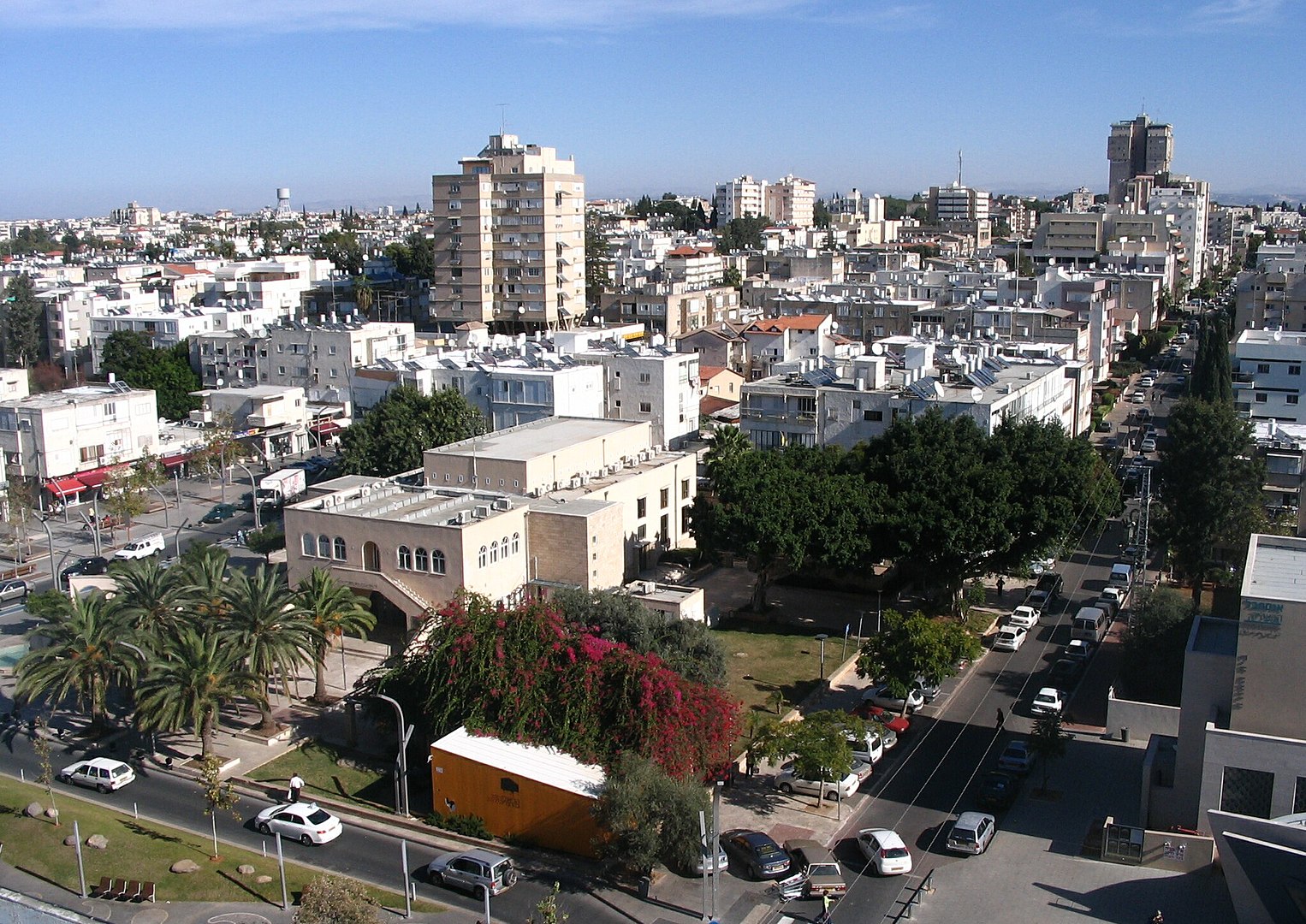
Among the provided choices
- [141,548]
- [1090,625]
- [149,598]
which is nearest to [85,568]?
[141,548]

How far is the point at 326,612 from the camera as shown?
95.4 feet

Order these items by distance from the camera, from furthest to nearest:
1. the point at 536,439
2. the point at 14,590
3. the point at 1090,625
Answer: the point at 536,439 < the point at 14,590 < the point at 1090,625

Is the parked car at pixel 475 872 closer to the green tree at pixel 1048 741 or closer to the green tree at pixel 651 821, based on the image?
the green tree at pixel 651 821

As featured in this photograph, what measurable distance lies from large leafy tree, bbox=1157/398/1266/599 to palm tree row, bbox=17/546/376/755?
25.5m

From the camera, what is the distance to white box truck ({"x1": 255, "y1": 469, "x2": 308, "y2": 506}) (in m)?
50.8

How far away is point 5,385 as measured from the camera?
191 feet

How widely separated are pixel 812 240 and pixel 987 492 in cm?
11528

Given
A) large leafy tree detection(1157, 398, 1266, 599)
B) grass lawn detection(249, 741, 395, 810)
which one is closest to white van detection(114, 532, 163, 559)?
grass lawn detection(249, 741, 395, 810)

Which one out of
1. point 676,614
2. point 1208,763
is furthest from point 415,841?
point 1208,763

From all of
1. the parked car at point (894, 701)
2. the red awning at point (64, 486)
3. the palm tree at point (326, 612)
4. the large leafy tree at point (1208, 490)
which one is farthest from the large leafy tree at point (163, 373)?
the large leafy tree at point (1208, 490)

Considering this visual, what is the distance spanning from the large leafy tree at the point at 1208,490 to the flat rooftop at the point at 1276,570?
34.8 ft

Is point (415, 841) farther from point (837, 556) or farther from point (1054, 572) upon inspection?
point (1054, 572)

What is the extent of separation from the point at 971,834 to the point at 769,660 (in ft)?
37.5

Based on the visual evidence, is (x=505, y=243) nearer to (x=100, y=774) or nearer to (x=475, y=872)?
(x=100, y=774)
